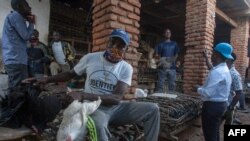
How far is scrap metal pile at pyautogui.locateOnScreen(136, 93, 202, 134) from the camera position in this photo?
3971 mm

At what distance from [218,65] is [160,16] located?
7107mm

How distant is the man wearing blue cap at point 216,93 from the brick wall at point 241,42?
7245mm

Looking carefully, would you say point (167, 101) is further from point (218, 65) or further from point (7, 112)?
point (7, 112)

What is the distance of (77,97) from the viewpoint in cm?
271

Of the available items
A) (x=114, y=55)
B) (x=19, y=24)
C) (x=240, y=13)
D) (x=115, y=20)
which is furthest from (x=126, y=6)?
(x=240, y=13)

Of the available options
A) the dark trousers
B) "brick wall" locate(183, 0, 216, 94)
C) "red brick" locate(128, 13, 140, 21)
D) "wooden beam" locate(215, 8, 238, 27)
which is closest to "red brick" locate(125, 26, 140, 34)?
"red brick" locate(128, 13, 140, 21)

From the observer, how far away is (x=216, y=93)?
3674 millimetres

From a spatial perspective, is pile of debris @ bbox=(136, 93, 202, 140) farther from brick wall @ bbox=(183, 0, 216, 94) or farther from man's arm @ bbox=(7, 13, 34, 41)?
man's arm @ bbox=(7, 13, 34, 41)

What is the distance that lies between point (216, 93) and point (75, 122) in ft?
7.22

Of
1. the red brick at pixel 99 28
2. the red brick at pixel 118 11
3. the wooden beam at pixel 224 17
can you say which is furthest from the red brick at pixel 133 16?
the wooden beam at pixel 224 17

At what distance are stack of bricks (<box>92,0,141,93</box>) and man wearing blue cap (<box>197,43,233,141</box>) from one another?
1132 millimetres

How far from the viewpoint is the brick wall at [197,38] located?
20.3 feet

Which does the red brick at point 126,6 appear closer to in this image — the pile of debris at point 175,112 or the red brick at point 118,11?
the red brick at point 118,11

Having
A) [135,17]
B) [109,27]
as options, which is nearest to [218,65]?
[135,17]
